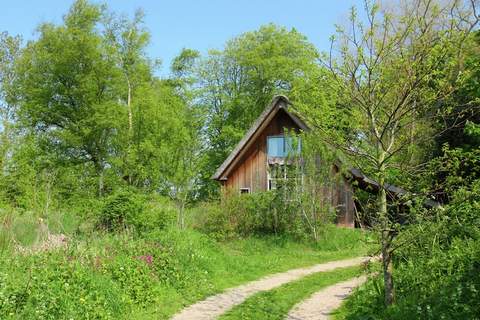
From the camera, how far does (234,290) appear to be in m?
10.4

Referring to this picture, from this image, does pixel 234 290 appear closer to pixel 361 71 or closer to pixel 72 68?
pixel 361 71

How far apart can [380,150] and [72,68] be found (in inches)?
937

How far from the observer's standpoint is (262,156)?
78.6ft

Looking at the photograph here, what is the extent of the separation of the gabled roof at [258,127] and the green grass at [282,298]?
9.96 metres

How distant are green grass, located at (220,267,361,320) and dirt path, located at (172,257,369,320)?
243 millimetres

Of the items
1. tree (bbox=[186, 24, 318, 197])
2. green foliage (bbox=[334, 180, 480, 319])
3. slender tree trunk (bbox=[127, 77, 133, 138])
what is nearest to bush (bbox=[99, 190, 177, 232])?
green foliage (bbox=[334, 180, 480, 319])

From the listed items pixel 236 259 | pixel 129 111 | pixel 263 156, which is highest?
pixel 129 111

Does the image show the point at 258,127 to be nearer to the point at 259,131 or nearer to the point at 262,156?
the point at 259,131

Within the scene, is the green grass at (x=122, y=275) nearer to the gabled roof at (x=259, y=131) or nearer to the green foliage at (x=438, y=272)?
the green foliage at (x=438, y=272)

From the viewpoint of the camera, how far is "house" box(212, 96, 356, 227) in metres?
21.9

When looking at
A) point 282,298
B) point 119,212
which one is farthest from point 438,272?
point 119,212

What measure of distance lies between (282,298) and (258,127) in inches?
558

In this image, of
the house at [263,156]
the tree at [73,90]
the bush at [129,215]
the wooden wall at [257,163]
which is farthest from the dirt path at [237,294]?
the tree at [73,90]

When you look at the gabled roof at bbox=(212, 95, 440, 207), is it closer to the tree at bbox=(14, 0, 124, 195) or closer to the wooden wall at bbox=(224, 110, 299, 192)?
the wooden wall at bbox=(224, 110, 299, 192)
